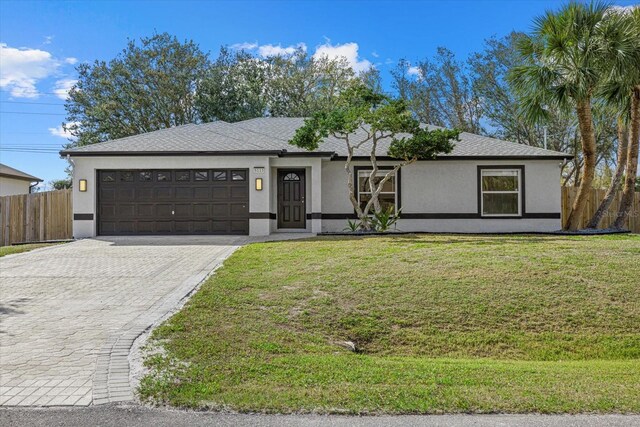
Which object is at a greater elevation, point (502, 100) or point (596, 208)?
point (502, 100)

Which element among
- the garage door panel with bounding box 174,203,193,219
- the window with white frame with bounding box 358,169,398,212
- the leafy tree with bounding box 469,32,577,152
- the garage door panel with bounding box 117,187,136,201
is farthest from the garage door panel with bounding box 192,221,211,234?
the leafy tree with bounding box 469,32,577,152

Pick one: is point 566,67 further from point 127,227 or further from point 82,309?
point 127,227

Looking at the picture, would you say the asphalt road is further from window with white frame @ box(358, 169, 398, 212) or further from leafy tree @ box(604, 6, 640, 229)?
leafy tree @ box(604, 6, 640, 229)

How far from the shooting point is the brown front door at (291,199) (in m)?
16.2

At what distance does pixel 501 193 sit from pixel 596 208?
4163 mm

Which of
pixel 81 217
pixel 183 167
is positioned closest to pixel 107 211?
pixel 81 217

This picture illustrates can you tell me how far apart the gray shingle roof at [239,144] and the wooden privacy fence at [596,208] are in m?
2.19

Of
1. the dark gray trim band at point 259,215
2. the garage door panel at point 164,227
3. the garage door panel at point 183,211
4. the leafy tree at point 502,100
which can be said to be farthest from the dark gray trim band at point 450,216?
the leafy tree at point 502,100

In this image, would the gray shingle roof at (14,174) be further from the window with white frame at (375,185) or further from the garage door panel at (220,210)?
the window with white frame at (375,185)

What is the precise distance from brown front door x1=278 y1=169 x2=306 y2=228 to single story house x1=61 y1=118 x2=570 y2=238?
0.12 feet

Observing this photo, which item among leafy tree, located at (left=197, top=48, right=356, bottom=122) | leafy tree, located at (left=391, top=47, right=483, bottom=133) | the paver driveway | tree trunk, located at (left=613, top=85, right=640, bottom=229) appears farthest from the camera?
leafy tree, located at (left=197, top=48, right=356, bottom=122)

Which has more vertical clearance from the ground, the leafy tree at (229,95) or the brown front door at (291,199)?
the leafy tree at (229,95)

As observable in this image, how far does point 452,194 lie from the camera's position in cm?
1631

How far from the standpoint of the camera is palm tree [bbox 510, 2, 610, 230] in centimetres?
1395
